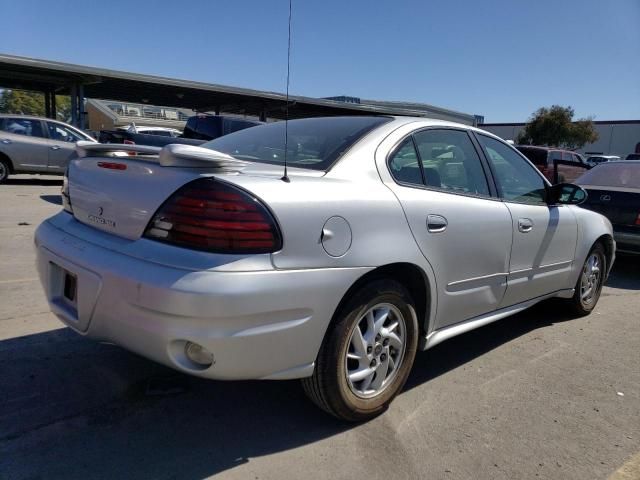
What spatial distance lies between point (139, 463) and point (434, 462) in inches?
53.0

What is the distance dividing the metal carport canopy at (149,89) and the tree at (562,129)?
3033 centimetres

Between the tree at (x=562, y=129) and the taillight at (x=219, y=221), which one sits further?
the tree at (x=562, y=129)

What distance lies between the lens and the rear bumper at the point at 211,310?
207cm

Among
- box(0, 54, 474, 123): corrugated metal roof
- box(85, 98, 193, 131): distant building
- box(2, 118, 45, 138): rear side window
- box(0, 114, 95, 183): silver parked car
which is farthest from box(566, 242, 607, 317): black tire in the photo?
box(85, 98, 193, 131): distant building

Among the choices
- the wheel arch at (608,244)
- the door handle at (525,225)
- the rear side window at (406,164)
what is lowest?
the wheel arch at (608,244)

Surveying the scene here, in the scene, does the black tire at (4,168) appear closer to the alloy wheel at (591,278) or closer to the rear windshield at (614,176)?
the rear windshield at (614,176)

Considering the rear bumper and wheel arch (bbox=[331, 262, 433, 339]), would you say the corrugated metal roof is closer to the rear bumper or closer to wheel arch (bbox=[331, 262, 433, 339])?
wheel arch (bbox=[331, 262, 433, 339])

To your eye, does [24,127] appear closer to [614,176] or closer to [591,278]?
[614,176]

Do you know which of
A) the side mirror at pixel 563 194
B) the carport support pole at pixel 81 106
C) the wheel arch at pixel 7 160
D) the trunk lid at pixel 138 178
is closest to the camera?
the trunk lid at pixel 138 178

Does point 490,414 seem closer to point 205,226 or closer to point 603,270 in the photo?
point 205,226

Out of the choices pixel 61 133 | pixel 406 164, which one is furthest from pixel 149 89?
pixel 406 164

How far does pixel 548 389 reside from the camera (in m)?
3.31

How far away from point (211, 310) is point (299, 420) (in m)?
1.02

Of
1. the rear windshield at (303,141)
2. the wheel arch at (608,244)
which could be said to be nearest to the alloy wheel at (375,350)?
the rear windshield at (303,141)
